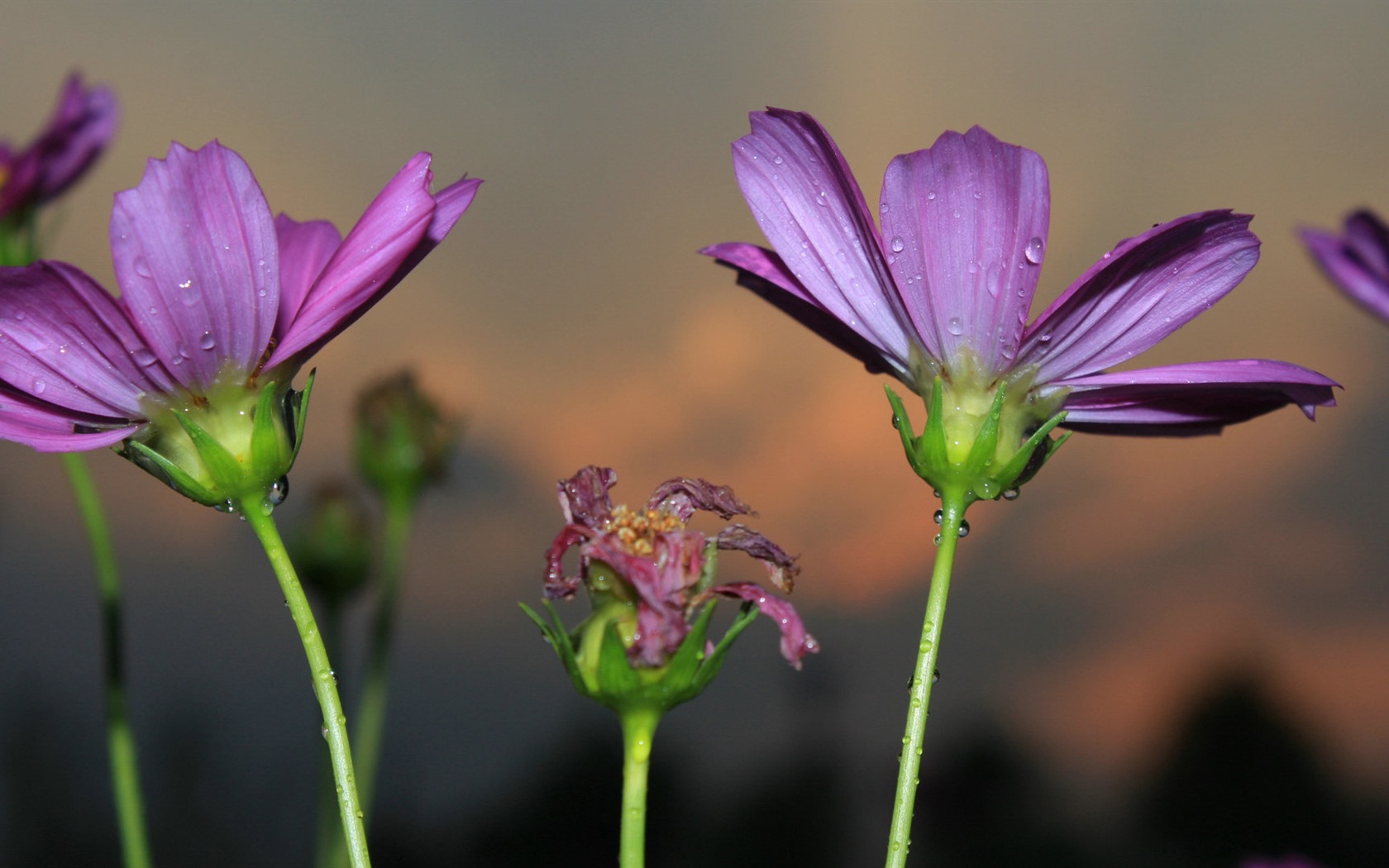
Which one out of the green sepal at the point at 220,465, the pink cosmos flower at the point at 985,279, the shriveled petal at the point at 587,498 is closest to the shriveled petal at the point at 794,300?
the pink cosmos flower at the point at 985,279

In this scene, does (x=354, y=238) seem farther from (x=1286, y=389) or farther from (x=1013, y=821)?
(x=1013, y=821)

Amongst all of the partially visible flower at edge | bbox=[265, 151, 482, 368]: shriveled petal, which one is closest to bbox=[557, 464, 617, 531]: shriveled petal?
bbox=[265, 151, 482, 368]: shriveled petal

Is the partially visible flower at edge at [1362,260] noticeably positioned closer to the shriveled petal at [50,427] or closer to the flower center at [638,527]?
the flower center at [638,527]

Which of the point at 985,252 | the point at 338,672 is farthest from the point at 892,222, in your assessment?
the point at 338,672

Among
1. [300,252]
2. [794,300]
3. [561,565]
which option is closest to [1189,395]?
[794,300]

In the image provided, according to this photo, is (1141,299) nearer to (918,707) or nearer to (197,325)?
(918,707)

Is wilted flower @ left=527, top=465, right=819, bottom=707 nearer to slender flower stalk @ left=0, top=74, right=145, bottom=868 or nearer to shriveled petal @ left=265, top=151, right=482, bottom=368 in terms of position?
shriveled petal @ left=265, top=151, right=482, bottom=368
